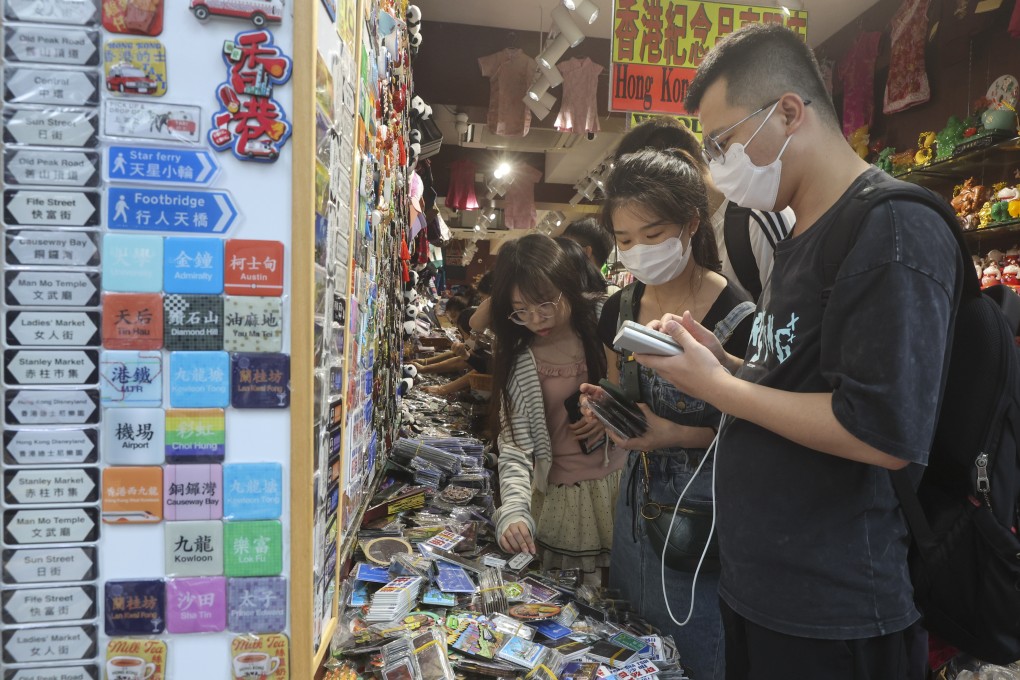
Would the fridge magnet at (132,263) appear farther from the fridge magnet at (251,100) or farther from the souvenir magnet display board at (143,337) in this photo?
the fridge magnet at (251,100)

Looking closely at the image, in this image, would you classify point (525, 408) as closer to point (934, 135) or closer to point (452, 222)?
point (934, 135)

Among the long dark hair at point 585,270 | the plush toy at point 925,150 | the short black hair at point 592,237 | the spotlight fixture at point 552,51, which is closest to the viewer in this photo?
the long dark hair at point 585,270

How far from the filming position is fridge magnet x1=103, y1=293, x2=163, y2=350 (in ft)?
2.71

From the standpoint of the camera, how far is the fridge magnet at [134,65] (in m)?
0.81

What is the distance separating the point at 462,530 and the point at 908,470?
1.29m

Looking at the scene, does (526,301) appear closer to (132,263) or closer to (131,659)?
(132,263)

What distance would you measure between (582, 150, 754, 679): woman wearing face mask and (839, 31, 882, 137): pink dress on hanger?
382cm

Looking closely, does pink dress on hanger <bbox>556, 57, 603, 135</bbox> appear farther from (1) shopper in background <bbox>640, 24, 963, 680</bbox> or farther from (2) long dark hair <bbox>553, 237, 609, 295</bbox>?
(1) shopper in background <bbox>640, 24, 963, 680</bbox>

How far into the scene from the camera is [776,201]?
A: 1.06 metres

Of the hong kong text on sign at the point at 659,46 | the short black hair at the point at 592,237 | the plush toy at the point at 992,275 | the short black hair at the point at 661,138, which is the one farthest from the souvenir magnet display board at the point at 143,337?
the plush toy at the point at 992,275

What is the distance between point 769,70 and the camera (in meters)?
1.01

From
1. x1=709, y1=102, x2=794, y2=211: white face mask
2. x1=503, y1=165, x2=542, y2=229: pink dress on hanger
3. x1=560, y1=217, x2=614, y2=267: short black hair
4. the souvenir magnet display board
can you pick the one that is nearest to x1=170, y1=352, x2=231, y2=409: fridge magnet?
the souvenir magnet display board

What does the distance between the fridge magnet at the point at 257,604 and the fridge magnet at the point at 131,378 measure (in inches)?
11.5

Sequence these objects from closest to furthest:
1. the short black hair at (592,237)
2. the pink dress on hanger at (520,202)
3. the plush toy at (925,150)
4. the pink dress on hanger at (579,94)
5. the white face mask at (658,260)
A: the white face mask at (658,260), the short black hair at (592,237), the plush toy at (925,150), the pink dress on hanger at (579,94), the pink dress on hanger at (520,202)
